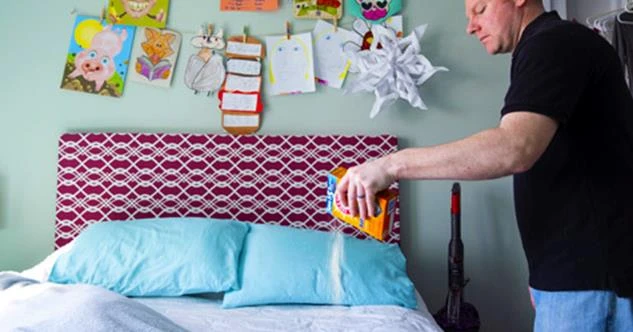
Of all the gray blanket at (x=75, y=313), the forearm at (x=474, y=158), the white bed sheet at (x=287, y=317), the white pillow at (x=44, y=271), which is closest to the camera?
the forearm at (x=474, y=158)

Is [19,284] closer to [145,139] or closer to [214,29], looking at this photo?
[145,139]

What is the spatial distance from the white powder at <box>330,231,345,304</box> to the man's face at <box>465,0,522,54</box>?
1.10m

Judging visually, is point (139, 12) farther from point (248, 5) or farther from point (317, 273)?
point (317, 273)

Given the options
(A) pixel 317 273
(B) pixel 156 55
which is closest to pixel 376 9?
(B) pixel 156 55

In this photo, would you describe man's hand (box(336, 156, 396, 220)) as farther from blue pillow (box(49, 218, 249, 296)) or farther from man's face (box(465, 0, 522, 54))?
blue pillow (box(49, 218, 249, 296))

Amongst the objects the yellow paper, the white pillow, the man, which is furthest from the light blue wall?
the man

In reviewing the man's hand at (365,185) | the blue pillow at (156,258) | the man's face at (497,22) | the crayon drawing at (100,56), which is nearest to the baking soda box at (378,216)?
the man's hand at (365,185)

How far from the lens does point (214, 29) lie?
2.59 meters

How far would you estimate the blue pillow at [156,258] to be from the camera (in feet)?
6.68

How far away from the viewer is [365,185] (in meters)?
0.96

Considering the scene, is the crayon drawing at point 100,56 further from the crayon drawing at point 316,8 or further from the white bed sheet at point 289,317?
the white bed sheet at point 289,317

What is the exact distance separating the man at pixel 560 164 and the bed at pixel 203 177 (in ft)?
4.50

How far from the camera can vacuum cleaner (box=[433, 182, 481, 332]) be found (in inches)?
89.4

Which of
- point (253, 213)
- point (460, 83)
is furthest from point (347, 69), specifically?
point (253, 213)
